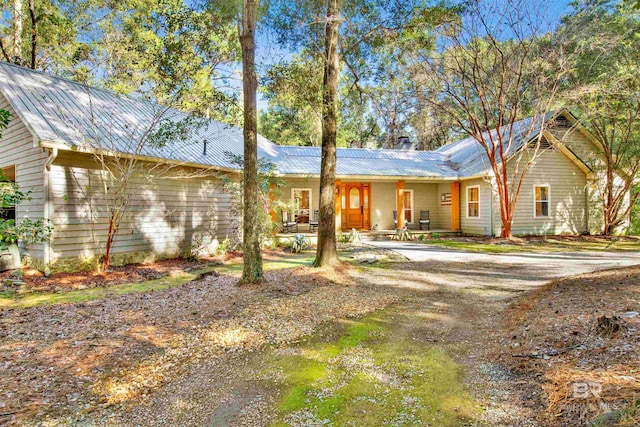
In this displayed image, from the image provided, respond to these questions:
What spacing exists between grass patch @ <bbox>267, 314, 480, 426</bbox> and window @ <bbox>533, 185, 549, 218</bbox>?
14600 millimetres

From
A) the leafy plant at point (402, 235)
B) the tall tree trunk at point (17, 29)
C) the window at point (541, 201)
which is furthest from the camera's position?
the window at point (541, 201)

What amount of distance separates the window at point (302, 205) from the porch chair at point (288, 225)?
0.48 m

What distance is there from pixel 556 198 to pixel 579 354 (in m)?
15.7

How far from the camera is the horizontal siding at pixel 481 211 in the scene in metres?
15.0

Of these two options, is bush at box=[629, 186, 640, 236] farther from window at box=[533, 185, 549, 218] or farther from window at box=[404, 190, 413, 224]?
window at box=[404, 190, 413, 224]

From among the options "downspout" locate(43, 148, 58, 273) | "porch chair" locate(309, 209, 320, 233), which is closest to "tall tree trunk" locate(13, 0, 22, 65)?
"downspout" locate(43, 148, 58, 273)

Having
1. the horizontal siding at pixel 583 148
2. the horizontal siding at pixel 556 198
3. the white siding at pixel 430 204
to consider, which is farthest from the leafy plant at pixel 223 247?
the horizontal siding at pixel 583 148

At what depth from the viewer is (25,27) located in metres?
15.0

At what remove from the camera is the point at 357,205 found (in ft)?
57.1

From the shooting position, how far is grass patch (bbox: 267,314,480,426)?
244cm

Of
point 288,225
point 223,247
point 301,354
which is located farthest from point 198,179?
point 301,354

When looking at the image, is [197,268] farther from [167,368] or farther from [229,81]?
[167,368]

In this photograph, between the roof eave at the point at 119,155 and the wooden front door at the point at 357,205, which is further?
the wooden front door at the point at 357,205

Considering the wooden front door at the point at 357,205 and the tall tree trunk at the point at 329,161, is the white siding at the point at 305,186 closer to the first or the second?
the wooden front door at the point at 357,205
